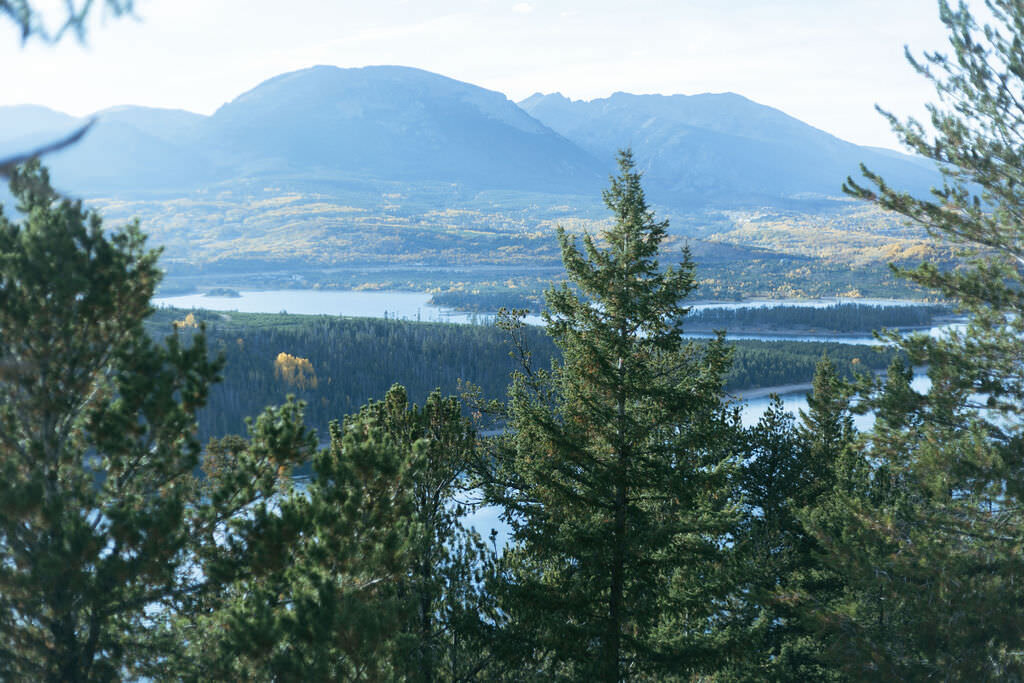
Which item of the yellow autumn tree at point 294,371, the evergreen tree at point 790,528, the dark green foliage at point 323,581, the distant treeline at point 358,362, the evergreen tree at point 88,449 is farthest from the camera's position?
the yellow autumn tree at point 294,371

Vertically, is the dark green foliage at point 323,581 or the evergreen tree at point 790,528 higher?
the dark green foliage at point 323,581

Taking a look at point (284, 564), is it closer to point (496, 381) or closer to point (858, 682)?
point (858, 682)

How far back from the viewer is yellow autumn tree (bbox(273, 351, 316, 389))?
112812mm

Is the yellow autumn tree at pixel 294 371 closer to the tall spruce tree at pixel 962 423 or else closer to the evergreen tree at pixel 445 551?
the evergreen tree at pixel 445 551

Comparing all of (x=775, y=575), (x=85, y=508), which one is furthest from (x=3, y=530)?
(x=775, y=575)

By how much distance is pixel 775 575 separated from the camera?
2552 cm

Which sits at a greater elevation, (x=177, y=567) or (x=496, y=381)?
(x=177, y=567)

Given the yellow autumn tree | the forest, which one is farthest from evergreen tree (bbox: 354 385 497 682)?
the yellow autumn tree

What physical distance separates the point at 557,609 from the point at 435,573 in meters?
2.58

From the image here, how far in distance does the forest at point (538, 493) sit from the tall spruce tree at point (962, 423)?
2.3 inches

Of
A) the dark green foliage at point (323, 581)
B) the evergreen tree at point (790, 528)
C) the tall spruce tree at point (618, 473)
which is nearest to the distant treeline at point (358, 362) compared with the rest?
the evergreen tree at point (790, 528)

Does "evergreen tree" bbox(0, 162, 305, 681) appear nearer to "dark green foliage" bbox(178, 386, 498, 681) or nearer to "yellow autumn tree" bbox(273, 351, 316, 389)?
"dark green foliage" bbox(178, 386, 498, 681)

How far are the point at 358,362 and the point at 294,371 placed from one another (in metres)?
11.1

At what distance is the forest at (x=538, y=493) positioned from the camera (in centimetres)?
849
